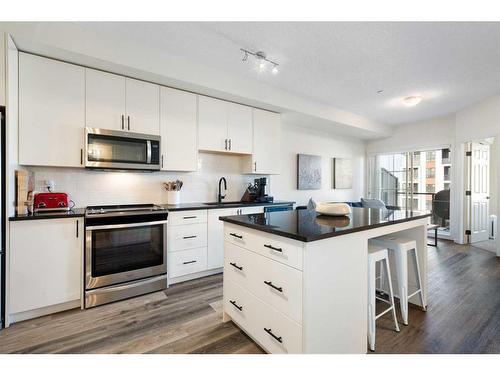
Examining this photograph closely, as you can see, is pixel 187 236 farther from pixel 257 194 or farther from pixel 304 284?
pixel 304 284

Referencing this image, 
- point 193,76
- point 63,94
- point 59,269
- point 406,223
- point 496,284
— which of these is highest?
point 193,76

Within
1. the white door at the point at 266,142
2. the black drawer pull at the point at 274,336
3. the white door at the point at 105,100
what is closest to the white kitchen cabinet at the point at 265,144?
the white door at the point at 266,142

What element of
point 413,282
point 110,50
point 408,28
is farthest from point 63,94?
point 413,282

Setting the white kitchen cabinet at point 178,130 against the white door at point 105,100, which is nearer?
the white door at point 105,100

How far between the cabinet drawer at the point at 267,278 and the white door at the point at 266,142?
2.04 m

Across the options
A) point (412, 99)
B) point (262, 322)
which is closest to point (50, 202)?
point (262, 322)

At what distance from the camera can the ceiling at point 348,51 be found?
7.24 ft

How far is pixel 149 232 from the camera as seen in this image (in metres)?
2.52

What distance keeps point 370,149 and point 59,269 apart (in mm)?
6558

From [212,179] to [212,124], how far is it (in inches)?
32.9

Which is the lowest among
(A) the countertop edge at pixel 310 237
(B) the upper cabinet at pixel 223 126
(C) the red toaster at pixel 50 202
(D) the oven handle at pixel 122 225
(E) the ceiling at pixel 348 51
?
(D) the oven handle at pixel 122 225

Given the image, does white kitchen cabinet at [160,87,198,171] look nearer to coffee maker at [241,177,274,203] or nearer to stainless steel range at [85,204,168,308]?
stainless steel range at [85,204,168,308]

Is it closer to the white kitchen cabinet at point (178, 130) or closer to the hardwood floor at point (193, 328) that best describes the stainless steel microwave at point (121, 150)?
the white kitchen cabinet at point (178, 130)
